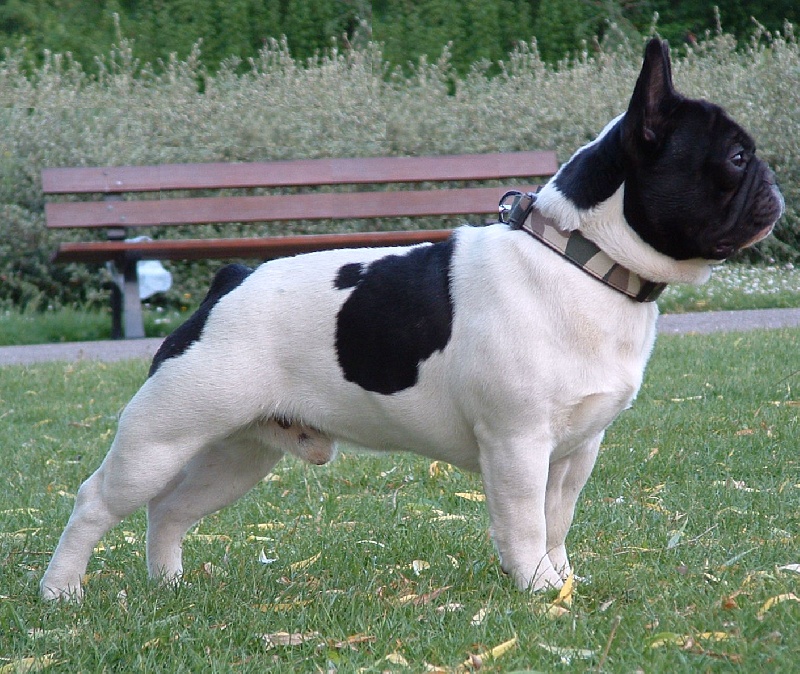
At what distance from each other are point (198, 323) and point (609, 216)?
127 centimetres

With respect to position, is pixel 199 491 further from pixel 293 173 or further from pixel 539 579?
pixel 293 173

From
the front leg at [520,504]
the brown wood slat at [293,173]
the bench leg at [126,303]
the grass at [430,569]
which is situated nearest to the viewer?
the grass at [430,569]

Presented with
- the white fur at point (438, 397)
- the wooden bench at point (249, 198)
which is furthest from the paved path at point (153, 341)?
the white fur at point (438, 397)

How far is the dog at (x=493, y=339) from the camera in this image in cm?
307

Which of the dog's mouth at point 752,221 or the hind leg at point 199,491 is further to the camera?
the hind leg at point 199,491

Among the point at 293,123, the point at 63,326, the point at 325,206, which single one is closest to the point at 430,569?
the point at 325,206

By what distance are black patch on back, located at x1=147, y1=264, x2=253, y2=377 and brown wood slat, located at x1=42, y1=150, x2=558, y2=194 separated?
6.41m

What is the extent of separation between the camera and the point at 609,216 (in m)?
3.14

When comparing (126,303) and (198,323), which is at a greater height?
(198,323)

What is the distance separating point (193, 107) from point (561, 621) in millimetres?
10569

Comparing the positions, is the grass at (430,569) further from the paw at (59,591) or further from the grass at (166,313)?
the grass at (166,313)

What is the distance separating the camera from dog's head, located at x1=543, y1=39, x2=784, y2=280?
307 centimetres

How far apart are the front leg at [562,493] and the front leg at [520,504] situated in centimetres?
19

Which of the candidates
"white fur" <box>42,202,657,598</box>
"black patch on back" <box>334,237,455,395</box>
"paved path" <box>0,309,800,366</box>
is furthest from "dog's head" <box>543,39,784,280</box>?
"paved path" <box>0,309,800,366</box>
